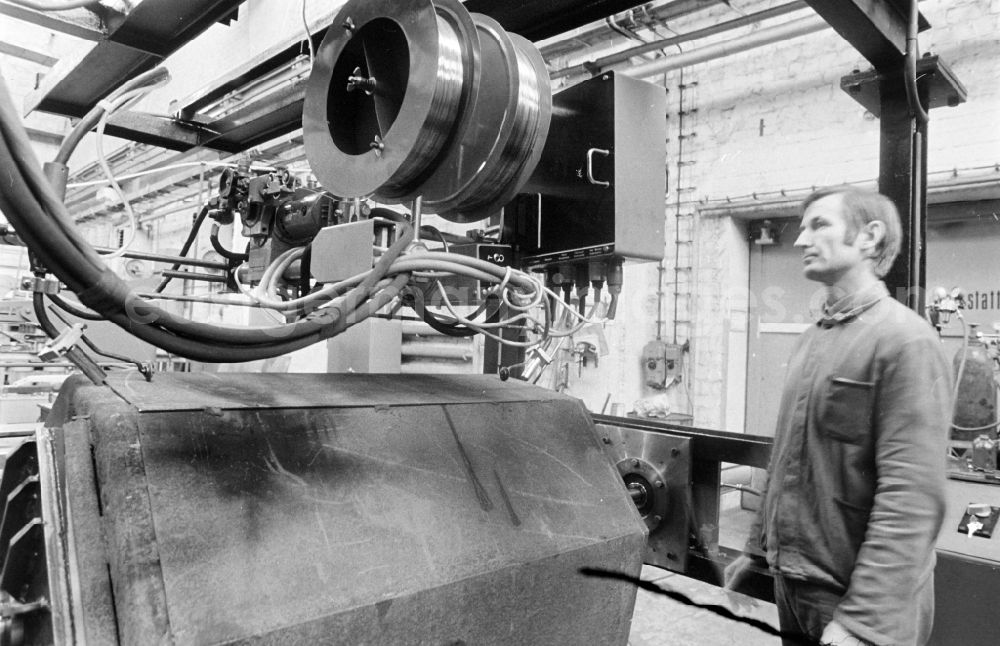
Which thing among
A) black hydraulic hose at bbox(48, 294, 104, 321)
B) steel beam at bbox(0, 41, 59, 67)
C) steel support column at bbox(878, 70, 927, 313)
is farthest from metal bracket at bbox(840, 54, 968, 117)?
steel beam at bbox(0, 41, 59, 67)

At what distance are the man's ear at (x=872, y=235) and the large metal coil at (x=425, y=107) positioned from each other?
592mm

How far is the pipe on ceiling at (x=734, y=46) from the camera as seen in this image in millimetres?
2797

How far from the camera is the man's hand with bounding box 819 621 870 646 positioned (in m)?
0.93

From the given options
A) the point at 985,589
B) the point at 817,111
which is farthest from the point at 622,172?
the point at 817,111

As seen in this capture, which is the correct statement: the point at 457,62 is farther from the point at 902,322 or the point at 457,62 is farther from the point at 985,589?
the point at 985,589

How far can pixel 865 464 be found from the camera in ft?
3.27

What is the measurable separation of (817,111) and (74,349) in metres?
3.18

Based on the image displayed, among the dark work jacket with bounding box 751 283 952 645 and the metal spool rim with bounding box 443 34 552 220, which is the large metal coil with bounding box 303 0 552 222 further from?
the dark work jacket with bounding box 751 283 952 645

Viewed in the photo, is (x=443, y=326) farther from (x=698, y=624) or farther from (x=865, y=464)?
(x=698, y=624)

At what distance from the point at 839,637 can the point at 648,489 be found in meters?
0.38

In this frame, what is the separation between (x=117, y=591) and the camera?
0.54 meters

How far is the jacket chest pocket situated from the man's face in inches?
7.6

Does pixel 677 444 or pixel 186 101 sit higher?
pixel 186 101

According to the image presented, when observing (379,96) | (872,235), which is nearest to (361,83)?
(379,96)
